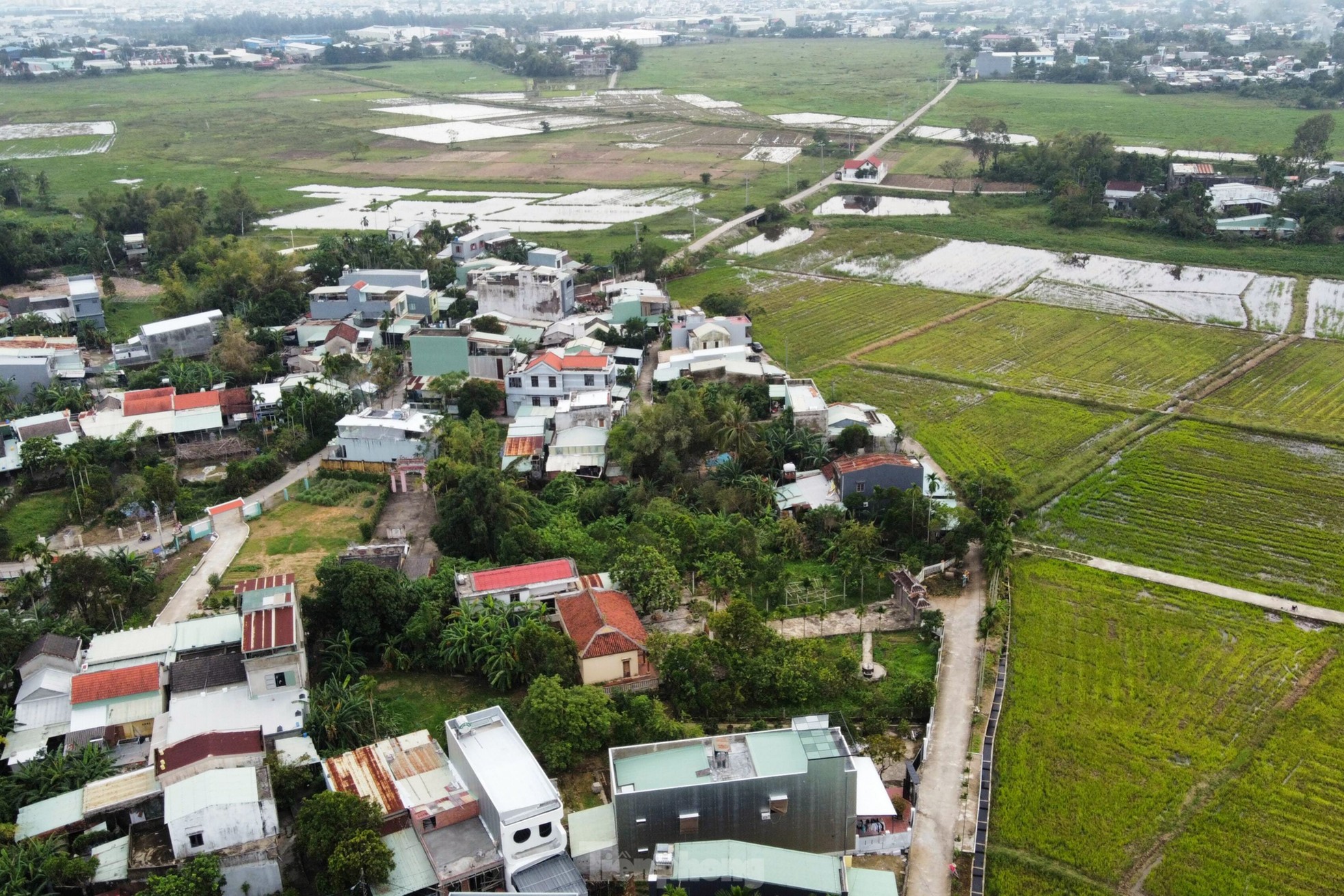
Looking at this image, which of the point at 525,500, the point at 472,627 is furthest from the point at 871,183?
the point at 472,627

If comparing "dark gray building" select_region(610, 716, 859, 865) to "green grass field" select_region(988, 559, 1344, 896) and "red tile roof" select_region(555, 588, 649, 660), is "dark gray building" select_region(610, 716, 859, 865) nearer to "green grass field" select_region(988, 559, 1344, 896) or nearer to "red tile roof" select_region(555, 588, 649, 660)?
"green grass field" select_region(988, 559, 1344, 896)

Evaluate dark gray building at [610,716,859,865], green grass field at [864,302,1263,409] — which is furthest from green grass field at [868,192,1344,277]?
dark gray building at [610,716,859,865]

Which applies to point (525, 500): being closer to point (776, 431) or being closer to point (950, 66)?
point (776, 431)

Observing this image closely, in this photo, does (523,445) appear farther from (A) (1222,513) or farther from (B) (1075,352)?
(B) (1075,352)

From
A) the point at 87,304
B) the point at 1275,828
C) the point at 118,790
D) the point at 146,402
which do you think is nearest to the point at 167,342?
the point at 87,304

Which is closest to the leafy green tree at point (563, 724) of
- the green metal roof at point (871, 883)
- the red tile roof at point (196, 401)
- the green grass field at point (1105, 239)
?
the green metal roof at point (871, 883)

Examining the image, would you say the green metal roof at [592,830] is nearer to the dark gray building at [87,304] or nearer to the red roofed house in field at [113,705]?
the red roofed house in field at [113,705]
